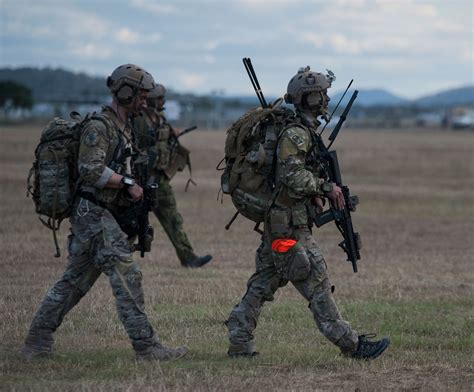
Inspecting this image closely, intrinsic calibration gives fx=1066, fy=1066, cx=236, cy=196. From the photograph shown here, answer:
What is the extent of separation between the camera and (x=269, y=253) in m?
8.15

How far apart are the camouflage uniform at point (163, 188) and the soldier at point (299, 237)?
16.3 feet

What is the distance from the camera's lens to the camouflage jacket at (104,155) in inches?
300

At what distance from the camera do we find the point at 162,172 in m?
13.2

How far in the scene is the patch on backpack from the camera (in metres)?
7.64

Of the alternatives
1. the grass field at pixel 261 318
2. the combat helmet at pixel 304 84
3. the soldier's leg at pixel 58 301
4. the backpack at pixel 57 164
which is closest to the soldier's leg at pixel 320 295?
the grass field at pixel 261 318

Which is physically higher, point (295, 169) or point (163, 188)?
point (295, 169)

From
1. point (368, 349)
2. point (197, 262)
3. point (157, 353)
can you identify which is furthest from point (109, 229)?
point (197, 262)

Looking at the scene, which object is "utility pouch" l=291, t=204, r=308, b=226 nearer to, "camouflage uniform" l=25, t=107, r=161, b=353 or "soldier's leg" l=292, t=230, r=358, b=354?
"soldier's leg" l=292, t=230, r=358, b=354

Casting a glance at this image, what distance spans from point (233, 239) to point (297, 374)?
29.4 ft

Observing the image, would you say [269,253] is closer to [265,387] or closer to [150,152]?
[265,387]

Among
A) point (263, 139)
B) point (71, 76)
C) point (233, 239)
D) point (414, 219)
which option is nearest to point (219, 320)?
point (263, 139)

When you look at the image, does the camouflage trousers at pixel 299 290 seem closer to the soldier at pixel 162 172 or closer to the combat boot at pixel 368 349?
the combat boot at pixel 368 349

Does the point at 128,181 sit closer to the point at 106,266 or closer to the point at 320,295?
the point at 106,266

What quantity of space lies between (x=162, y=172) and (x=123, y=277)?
550 centimetres
